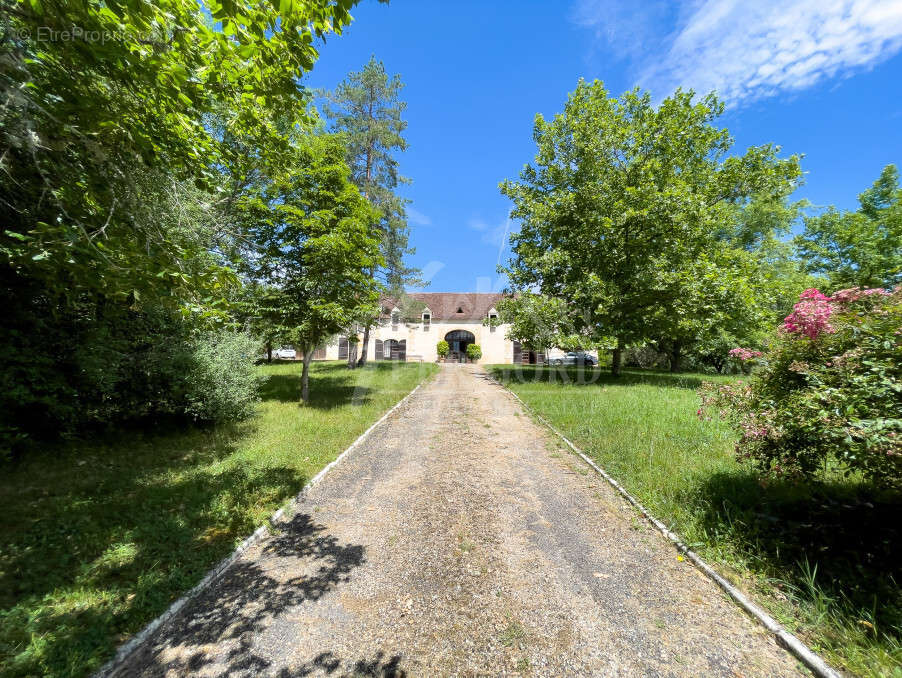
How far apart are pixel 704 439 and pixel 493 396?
25.9 ft

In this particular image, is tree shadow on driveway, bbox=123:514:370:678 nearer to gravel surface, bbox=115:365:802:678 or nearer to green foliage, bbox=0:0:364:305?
gravel surface, bbox=115:365:802:678

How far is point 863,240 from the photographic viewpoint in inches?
861

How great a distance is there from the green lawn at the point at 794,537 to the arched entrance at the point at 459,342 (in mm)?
28813

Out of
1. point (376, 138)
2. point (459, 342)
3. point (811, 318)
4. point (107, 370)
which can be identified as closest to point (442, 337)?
point (459, 342)

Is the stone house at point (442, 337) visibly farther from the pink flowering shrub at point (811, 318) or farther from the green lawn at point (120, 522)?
the pink flowering shrub at point (811, 318)

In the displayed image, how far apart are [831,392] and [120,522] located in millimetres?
7725

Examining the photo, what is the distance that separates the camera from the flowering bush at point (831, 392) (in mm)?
2564

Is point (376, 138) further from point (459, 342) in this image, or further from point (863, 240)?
point (863, 240)

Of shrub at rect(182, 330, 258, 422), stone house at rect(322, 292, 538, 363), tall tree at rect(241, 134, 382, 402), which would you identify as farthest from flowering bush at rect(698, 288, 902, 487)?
stone house at rect(322, 292, 538, 363)

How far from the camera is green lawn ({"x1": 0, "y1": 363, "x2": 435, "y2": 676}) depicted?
245 cm

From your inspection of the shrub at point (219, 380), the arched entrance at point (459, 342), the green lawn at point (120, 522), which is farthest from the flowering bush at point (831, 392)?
the arched entrance at point (459, 342)

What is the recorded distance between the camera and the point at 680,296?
1429 cm

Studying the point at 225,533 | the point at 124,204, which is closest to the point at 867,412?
the point at 225,533

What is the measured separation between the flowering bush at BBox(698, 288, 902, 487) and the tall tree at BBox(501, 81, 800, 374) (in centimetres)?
1127
